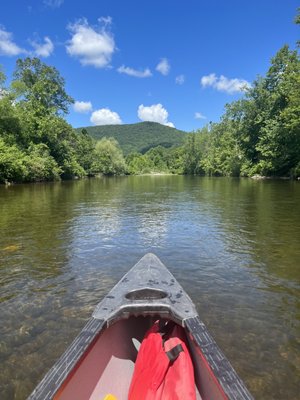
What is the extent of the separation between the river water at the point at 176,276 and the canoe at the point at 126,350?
40.3 inches

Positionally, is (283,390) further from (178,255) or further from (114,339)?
(178,255)

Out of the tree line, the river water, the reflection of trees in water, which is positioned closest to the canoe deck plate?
the river water

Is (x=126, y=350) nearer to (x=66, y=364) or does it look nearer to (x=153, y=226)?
(x=66, y=364)

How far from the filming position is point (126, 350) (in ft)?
10.9

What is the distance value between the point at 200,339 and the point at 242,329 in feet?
6.46

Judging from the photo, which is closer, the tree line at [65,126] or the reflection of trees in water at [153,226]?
the reflection of trees in water at [153,226]

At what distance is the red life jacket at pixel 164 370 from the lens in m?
2.64

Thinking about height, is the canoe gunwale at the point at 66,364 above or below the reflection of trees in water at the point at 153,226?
above

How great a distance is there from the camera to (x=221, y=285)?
5.94 m

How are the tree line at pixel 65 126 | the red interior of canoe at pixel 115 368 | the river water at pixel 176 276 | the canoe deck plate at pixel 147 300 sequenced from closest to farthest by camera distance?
the red interior of canoe at pixel 115 368 < the canoe deck plate at pixel 147 300 < the river water at pixel 176 276 < the tree line at pixel 65 126

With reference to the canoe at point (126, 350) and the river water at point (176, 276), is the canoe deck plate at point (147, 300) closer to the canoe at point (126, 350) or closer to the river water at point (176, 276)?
the canoe at point (126, 350)

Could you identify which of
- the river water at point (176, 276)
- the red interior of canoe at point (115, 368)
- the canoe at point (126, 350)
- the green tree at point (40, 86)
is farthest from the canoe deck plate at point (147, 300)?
the green tree at point (40, 86)

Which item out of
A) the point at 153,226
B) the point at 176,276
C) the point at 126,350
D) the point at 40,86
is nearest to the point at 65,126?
the point at 40,86

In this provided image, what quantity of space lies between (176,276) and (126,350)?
311 centimetres
